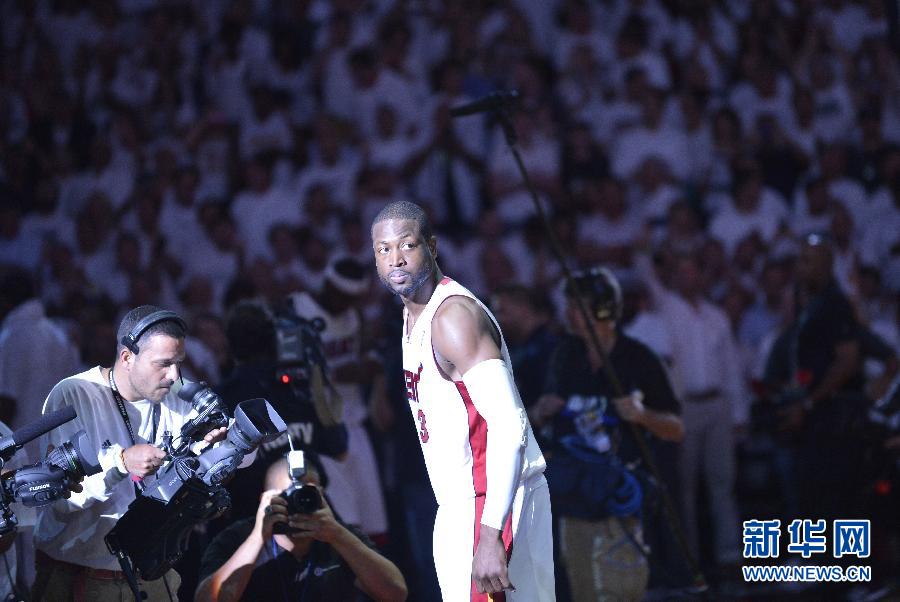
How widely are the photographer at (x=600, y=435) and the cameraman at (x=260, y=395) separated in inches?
47.3

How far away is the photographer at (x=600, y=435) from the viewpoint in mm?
6676

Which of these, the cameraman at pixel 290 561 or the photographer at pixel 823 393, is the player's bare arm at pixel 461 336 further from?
the photographer at pixel 823 393

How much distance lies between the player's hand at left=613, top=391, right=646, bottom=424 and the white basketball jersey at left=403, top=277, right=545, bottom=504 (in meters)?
1.98

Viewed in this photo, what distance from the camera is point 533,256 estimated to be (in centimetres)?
1070

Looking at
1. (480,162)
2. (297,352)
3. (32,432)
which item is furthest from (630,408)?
(480,162)

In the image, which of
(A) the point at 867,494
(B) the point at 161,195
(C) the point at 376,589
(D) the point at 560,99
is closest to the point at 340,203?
(B) the point at 161,195

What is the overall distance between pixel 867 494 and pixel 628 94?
4.55 m

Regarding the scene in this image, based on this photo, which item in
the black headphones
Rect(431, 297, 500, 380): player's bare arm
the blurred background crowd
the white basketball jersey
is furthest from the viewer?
the blurred background crowd

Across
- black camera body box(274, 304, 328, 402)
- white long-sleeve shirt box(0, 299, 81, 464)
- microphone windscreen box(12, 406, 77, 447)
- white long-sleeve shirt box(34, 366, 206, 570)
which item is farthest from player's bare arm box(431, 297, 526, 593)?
white long-sleeve shirt box(0, 299, 81, 464)

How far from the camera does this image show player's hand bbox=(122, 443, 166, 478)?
186 inches

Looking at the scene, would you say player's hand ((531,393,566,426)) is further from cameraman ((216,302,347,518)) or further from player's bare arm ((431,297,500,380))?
player's bare arm ((431,297,500,380))

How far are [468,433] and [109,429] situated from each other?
1.46 m

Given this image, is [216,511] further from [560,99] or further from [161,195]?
[560,99]

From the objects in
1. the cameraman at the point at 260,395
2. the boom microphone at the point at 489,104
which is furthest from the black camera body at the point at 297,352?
the boom microphone at the point at 489,104
